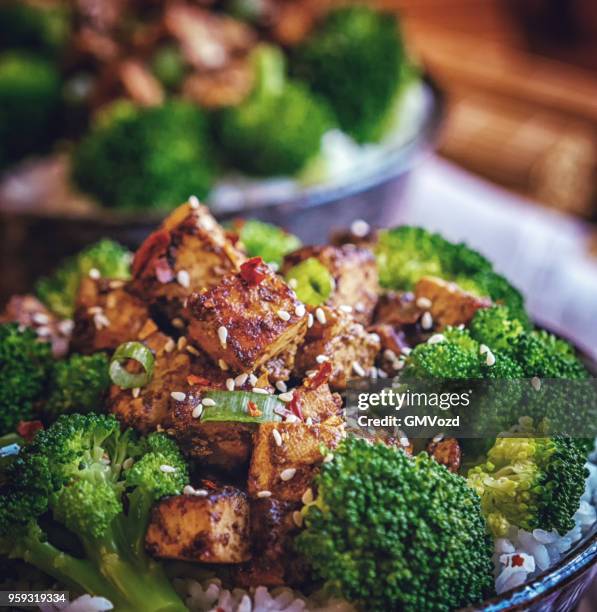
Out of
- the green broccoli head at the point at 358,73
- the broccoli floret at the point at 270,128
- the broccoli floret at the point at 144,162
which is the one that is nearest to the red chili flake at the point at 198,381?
the broccoli floret at the point at 144,162

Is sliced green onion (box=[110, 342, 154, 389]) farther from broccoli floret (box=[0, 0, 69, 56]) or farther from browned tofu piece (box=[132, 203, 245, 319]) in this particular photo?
broccoli floret (box=[0, 0, 69, 56])

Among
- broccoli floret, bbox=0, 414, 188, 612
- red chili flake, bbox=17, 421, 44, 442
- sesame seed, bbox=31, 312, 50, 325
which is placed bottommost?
sesame seed, bbox=31, 312, 50, 325

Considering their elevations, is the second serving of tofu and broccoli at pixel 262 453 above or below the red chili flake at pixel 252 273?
below

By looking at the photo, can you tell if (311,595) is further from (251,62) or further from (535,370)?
(251,62)

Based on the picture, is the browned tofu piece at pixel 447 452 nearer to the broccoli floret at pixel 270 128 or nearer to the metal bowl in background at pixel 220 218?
the metal bowl in background at pixel 220 218

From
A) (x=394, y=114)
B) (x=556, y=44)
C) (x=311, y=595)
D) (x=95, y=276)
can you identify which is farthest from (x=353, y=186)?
(x=556, y=44)

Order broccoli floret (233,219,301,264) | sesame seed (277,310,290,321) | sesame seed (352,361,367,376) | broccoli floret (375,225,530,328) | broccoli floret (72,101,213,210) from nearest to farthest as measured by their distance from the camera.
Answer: sesame seed (277,310,290,321) < sesame seed (352,361,367,376) < broccoli floret (375,225,530,328) < broccoli floret (233,219,301,264) < broccoli floret (72,101,213,210)

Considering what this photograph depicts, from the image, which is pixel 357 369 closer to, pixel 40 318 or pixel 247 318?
pixel 247 318

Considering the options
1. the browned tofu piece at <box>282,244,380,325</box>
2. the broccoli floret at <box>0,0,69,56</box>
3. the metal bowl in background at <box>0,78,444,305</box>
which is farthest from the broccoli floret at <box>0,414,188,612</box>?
the broccoli floret at <box>0,0,69,56</box>
